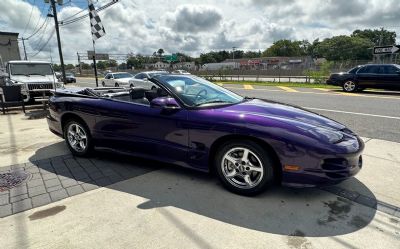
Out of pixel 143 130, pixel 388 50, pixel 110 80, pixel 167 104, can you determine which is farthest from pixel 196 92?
pixel 388 50

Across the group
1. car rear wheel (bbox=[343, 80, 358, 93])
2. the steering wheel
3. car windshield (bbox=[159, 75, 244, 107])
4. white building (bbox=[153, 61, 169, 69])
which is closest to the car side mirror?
car windshield (bbox=[159, 75, 244, 107])

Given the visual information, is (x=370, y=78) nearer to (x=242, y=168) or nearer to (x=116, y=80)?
(x=242, y=168)

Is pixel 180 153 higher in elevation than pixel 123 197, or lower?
higher

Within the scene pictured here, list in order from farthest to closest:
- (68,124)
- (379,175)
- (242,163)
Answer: (68,124) < (379,175) < (242,163)

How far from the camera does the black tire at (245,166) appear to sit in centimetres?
294

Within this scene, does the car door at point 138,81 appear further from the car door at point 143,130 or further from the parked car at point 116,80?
the car door at point 143,130

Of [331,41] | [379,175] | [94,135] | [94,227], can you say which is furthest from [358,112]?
[331,41]

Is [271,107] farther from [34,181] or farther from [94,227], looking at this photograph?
[34,181]

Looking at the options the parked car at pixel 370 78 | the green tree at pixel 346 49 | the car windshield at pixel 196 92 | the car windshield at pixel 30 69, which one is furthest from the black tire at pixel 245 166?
the green tree at pixel 346 49

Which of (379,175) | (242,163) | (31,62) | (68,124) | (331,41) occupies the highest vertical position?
(331,41)

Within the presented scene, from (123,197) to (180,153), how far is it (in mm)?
820

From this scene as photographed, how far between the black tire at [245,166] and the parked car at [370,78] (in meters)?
12.6

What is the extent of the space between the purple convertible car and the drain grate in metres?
0.82

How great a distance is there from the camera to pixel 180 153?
3445 millimetres
